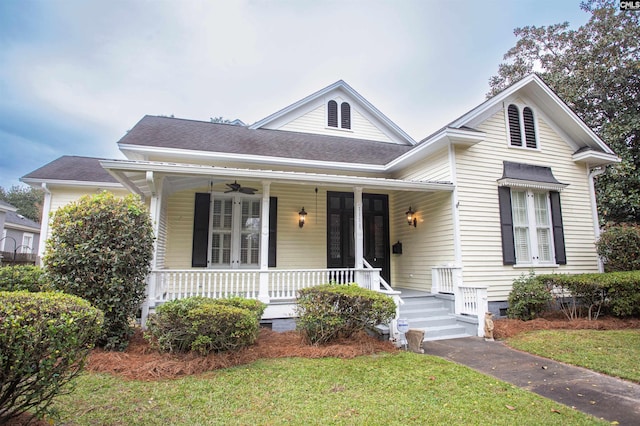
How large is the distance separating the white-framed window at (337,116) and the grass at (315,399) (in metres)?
8.78

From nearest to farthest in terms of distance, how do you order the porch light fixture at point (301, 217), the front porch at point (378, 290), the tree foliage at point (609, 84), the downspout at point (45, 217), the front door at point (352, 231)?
the front porch at point (378, 290) < the porch light fixture at point (301, 217) < the front door at point (352, 231) < the downspout at point (45, 217) < the tree foliage at point (609, 84)

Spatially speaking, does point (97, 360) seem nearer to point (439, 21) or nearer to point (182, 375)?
point (182, 375)

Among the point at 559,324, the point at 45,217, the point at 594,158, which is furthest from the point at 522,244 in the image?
the point at 45,217

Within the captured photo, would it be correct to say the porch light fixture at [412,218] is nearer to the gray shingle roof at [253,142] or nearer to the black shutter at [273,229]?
the gray shingle roof at [253,142]

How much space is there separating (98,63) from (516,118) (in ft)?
50.8

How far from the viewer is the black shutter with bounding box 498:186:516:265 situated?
807 cm

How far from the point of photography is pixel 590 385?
4.09 metres

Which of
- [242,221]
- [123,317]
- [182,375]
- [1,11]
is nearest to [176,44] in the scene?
[1,11]

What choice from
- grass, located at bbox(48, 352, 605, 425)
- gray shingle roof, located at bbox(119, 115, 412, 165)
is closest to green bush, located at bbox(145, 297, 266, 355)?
grass, located at bbox(48, 352, 605, 425)

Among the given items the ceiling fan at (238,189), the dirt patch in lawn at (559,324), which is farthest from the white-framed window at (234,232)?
the dirt patch in lawn at (559,324)

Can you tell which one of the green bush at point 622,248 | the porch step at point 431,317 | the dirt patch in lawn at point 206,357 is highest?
the green bush at point 622,248

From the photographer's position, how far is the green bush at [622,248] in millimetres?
8281

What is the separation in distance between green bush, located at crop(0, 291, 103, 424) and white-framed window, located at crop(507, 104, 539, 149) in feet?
31.4

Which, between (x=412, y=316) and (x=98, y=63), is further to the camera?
(x=98, y=63)
